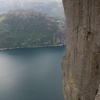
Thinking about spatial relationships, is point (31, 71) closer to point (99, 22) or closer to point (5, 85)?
point (5, 85)

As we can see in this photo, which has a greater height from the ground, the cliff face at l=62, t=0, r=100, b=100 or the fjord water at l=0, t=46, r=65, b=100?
the cliff face at l=62, t=0, r=100, b=100

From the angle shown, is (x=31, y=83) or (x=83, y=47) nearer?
(x=83, y=47)

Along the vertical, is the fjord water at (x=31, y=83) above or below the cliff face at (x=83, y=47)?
below

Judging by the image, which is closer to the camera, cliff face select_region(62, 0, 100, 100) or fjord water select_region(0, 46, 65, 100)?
cliff face select_region(62, 0, 100, 100)

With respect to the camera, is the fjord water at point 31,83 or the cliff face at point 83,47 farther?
the fjord water at point 31,83

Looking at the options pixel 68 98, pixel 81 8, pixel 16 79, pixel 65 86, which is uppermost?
pixel 81 8

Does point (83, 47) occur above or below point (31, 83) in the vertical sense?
above

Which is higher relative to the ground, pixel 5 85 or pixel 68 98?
pixel 68 98

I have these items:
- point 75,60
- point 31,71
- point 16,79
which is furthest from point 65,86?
point 31,71
